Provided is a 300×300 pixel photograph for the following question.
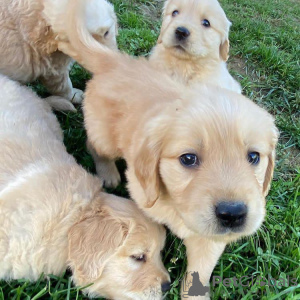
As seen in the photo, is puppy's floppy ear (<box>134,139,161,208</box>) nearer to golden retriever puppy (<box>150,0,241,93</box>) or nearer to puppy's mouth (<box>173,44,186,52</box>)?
golden retriever puppy (<box>150,0,241,93</box>)

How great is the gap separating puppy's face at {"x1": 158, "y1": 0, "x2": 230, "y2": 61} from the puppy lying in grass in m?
0.74

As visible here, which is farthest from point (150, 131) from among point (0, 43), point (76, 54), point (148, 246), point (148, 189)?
point (0, 43)

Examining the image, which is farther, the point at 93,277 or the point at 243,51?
the point at 243,51

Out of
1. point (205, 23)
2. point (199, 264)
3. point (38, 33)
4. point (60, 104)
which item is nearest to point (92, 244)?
point (199, 264)

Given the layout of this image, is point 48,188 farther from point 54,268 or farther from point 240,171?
point 240,171

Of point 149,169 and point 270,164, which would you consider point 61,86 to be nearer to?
point 149,169

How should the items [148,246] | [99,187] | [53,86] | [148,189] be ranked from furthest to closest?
[53,86] < [99,187] < [148,246] < [148,189]


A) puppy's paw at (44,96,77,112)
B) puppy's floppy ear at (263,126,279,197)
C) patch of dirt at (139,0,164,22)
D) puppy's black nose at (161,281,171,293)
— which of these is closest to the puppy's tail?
puppy's paw at (44,96,77,112)

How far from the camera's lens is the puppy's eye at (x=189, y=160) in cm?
168

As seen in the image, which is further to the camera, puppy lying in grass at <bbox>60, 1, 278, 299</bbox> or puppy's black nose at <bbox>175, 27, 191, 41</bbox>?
puppy's black nose at <bbox>175, 27, 191, 41</bbox>

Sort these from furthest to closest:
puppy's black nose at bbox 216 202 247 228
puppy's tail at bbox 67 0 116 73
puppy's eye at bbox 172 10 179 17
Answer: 1. puppy's eye at bbox 172 10 179 17
2. puppy's tail at bbox 67 0 116 73
3. puppy's black nose at bbox 216 202 247 228

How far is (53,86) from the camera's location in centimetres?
342

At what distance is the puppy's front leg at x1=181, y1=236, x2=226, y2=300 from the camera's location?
203cm

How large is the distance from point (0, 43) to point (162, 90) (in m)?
1.64
